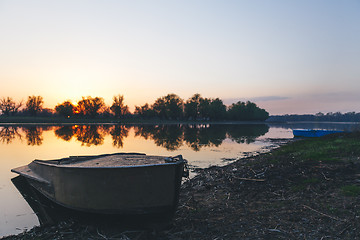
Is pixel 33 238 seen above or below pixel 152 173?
below

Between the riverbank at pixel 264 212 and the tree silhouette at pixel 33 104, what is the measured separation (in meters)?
131

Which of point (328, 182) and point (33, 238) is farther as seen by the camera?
point (328, 182)

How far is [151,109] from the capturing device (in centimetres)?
14612

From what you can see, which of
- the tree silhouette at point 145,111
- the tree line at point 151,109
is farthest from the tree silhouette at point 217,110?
the tree silhouette at point 145,111

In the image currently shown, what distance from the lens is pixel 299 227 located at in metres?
5.95

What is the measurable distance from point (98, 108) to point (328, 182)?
12436 cm

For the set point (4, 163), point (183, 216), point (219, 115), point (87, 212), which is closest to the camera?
point (87, 212)

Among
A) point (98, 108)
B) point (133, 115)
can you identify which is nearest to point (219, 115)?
point (133, 115)

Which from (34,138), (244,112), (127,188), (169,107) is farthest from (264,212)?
(244,112)

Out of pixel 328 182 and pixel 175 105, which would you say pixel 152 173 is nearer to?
pixel 328 182

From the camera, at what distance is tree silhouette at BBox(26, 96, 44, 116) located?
116 m

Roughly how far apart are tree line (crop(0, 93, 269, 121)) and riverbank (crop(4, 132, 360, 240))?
121442 millimetres

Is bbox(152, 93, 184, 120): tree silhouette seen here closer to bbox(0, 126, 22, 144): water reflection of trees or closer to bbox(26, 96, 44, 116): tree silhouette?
bbox(26, 96, 44, 116): tree silhouette

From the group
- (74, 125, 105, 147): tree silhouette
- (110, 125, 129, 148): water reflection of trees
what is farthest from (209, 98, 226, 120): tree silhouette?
(74, 125, 105, 147): tree silhouette
